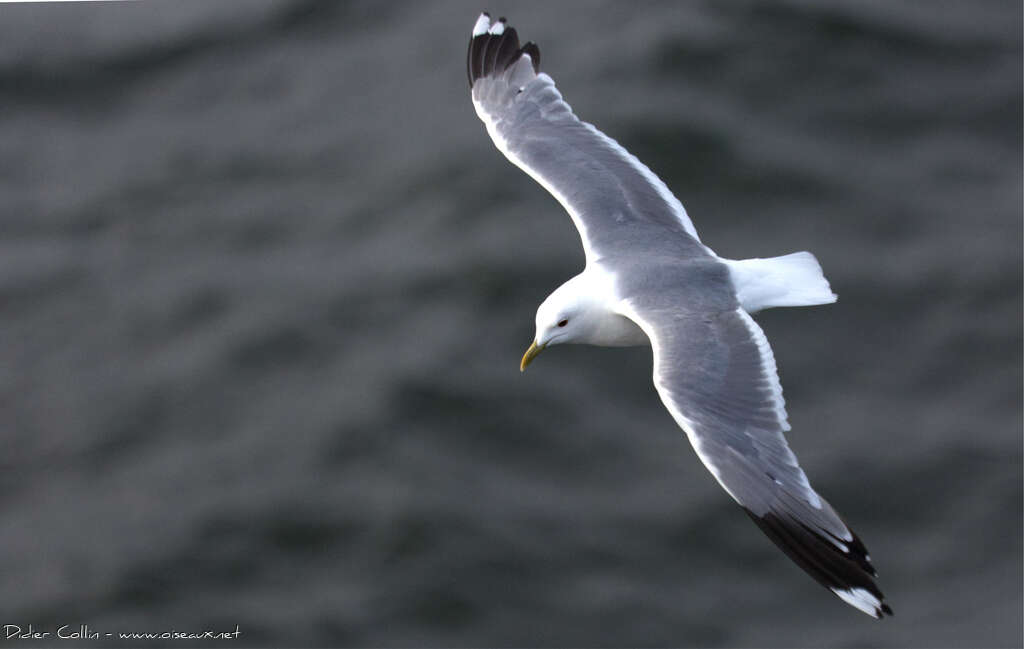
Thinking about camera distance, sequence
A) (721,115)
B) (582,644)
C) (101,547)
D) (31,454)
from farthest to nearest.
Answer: (721,115) → (31,454) → (101,547) → (582,644)

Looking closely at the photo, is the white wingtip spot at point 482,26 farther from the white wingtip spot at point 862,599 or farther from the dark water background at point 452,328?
the white wingtip spot at point 862,599

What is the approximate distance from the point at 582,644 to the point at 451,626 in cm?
68

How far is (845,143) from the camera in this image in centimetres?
861

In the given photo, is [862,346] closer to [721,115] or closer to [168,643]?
[721,115]

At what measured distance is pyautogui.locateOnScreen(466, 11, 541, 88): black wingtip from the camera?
6.89 m

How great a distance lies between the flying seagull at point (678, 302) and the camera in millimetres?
4750

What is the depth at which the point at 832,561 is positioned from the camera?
4.67 meters

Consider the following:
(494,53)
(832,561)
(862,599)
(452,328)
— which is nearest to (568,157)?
(494,53)

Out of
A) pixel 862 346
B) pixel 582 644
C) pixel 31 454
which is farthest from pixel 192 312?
pixel 862 346

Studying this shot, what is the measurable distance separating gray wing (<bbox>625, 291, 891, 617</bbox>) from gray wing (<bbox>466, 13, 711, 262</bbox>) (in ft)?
2.08

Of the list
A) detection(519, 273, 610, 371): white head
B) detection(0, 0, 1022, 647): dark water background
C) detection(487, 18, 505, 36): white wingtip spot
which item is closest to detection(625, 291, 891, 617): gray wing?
detection(519, 273, 610, 371): white head

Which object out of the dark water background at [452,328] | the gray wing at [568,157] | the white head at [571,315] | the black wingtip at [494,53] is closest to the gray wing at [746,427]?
the white head at [571,315]

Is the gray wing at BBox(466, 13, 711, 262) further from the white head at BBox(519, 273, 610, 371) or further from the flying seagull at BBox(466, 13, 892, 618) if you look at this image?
the white head at BBox(519, 273, 610, 371)

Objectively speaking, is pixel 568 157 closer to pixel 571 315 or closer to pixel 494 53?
pixel 494 53
